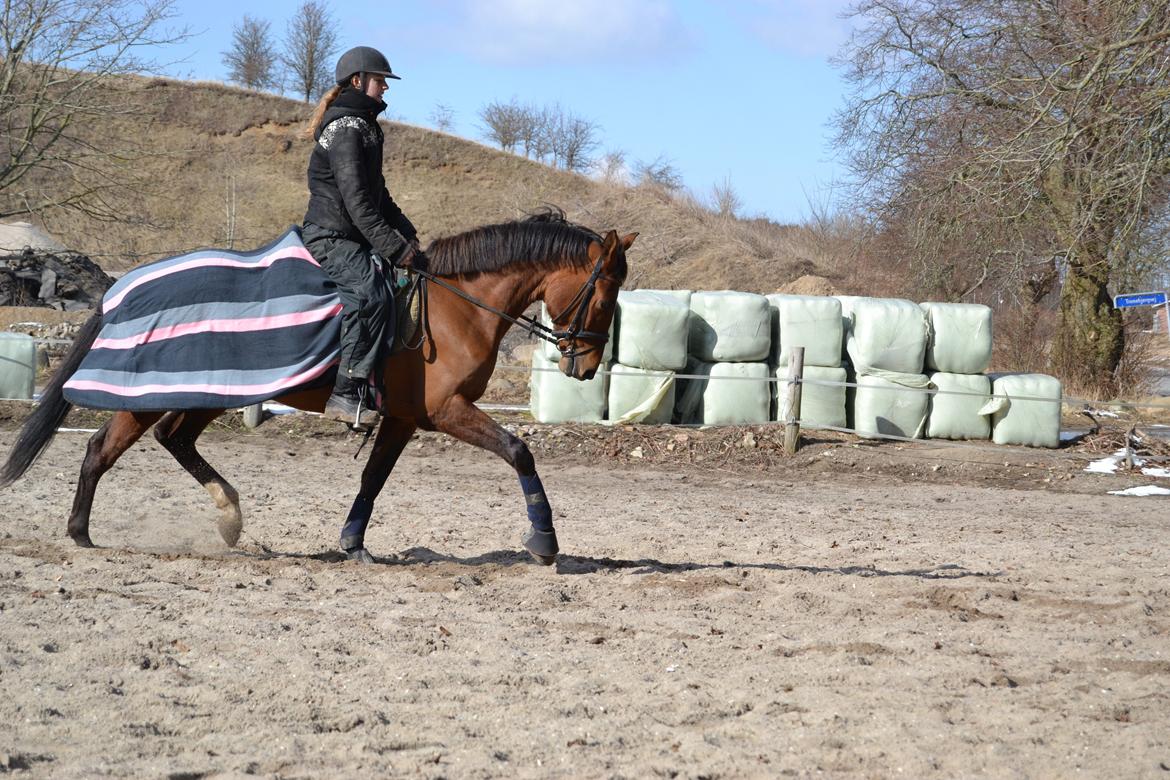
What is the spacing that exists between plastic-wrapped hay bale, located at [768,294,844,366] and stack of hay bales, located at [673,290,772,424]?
0.73ft

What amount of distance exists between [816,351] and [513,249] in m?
7.64

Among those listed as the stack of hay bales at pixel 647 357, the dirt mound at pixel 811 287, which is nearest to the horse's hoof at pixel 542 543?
the stack of hay bales at pixel 647 357

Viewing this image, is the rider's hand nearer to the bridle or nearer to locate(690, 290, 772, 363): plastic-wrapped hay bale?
the bridle

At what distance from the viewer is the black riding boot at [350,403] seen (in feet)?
19.2

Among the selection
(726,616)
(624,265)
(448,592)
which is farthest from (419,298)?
(726,616)

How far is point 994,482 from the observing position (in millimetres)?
11219

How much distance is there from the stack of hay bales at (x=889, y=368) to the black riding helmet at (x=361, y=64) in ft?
26.8

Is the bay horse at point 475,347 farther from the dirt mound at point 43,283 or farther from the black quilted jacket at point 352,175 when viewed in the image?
the dirt mound at point 43,283

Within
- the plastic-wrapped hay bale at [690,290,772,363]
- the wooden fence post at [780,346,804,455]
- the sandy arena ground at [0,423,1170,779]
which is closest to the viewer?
the sandy arena ground at [0,423,1170,779]

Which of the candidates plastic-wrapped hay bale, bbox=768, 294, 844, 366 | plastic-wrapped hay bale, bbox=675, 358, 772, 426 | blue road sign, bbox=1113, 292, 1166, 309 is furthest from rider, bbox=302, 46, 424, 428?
blue road sign, bbox=1113, 292, 1166, 309

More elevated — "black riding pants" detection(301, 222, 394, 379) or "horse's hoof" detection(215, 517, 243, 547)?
"black riding pants" detection(301, 222, 394, 379)

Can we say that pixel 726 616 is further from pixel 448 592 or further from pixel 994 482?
pixel 994 482

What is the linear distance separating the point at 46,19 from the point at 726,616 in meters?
17.8

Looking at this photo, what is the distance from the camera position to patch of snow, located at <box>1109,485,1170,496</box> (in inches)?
419
